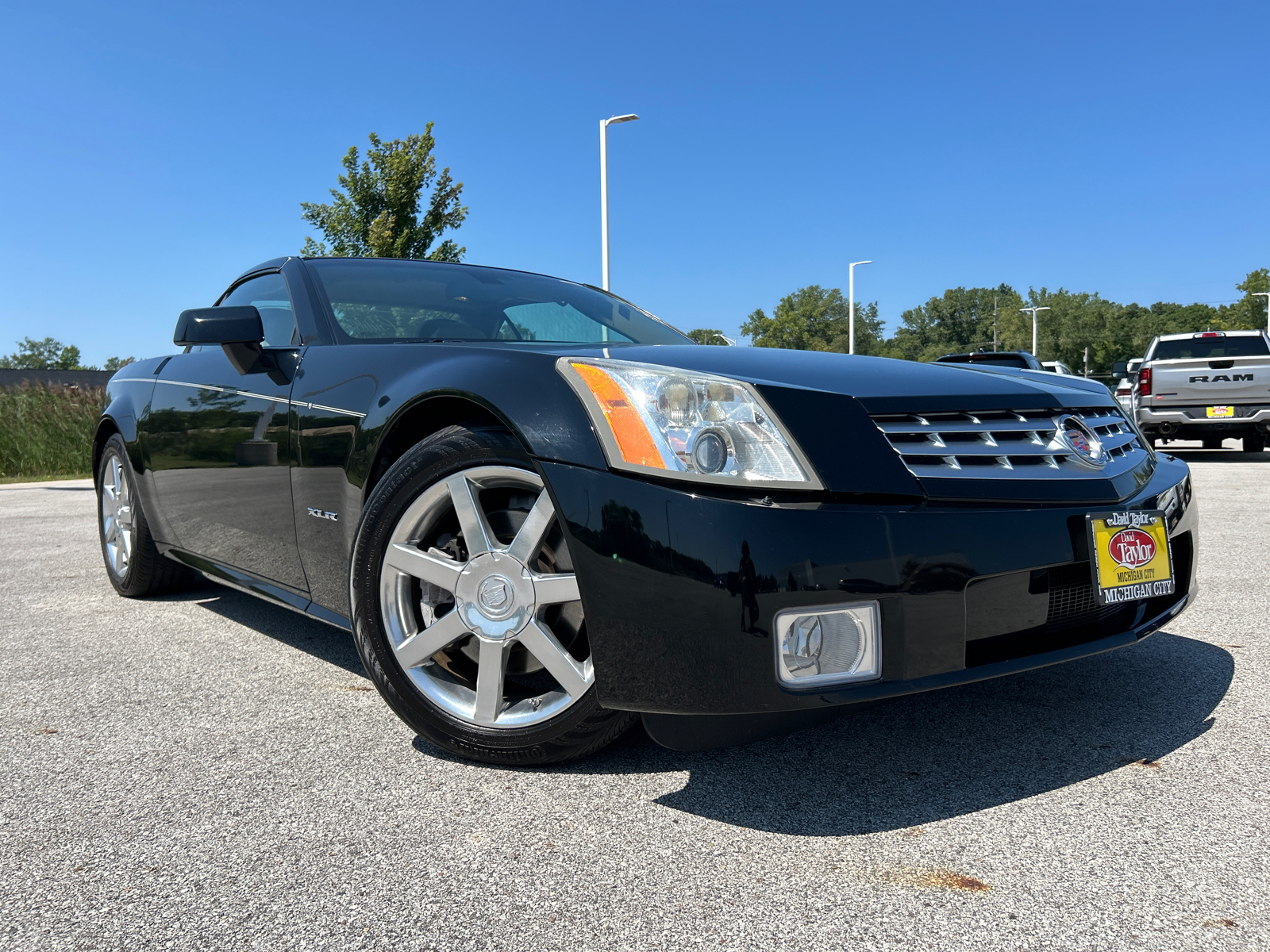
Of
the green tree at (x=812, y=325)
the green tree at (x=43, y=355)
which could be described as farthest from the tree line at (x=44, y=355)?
the green tree at (x=812, y=325)

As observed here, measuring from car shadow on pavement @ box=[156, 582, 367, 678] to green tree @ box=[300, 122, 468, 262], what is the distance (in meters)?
12.4

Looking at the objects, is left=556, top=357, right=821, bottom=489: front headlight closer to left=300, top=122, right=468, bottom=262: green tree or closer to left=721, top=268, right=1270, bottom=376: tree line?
left=300, top=122, right=468, bottom=262: green tree

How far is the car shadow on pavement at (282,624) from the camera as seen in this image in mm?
3322

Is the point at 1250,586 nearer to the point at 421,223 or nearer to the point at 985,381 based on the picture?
the point at 985,381

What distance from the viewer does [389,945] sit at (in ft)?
5.03

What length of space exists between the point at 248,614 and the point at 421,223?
553 inches

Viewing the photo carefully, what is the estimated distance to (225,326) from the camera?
2934 mm

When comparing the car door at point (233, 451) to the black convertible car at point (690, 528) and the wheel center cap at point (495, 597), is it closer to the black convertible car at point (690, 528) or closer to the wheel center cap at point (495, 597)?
the black convertible car at point (690, 528)

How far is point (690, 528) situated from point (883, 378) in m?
0.70

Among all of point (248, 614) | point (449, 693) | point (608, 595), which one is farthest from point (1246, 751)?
point (248, 614)

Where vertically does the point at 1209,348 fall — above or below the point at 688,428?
above

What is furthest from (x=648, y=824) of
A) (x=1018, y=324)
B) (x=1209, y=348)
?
(x=1018, y=324)

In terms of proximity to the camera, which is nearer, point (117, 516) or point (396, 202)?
point (117, 516)

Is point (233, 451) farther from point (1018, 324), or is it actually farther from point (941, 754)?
point (1018, 324)
